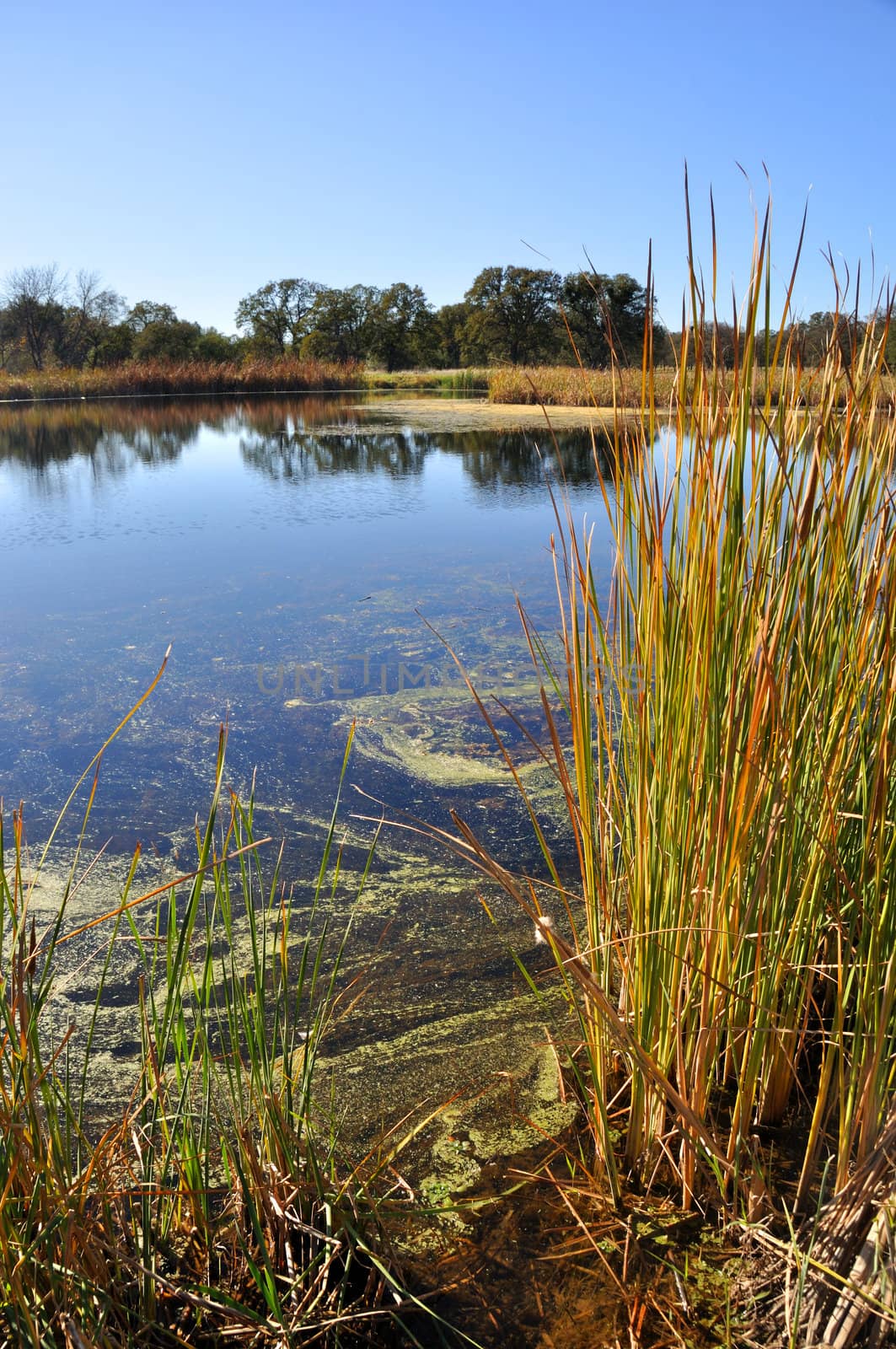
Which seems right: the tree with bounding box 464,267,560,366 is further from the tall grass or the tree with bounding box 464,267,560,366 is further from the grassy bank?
the tall grass

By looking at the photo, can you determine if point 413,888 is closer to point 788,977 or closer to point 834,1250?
point 788,977

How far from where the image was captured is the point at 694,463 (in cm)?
91

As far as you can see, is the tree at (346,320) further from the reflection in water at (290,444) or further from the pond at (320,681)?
the pond at (320,681)

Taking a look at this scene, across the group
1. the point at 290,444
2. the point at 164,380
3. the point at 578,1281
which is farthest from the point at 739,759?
the point at 164,380

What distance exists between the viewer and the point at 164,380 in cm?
1838

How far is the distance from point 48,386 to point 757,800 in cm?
1968

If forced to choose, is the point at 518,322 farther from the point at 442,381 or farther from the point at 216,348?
the point at 216,348

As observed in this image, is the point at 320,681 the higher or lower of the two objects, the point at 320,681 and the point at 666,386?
the lower

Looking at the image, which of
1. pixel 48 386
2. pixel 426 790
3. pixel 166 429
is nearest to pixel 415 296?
pixel 48 386

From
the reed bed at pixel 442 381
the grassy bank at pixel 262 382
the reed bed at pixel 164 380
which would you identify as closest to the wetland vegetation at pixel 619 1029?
the grassy bank at pixel 262 382

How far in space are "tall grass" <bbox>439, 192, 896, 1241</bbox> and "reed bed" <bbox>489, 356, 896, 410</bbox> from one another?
0.01 m

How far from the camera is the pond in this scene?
62.2 inches

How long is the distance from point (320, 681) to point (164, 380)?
56.7 ft

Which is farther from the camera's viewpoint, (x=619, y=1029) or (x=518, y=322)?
(x=518, y=322)
